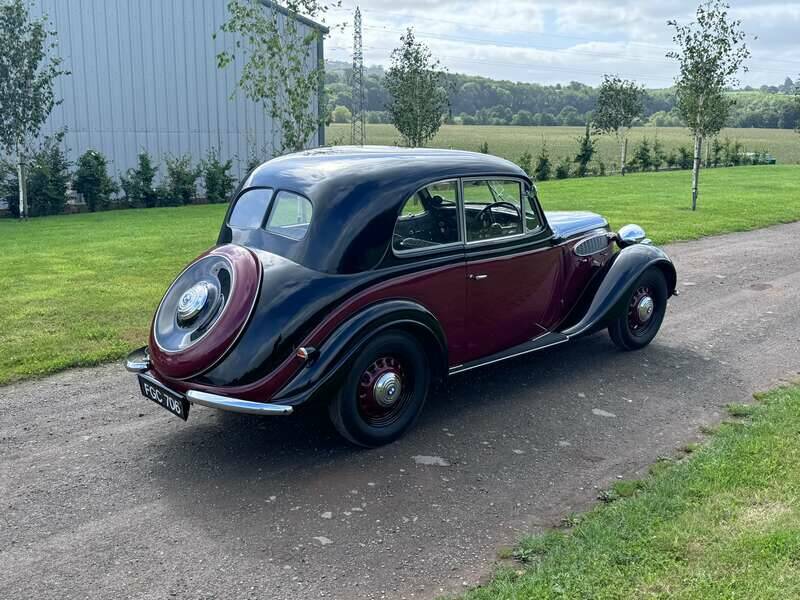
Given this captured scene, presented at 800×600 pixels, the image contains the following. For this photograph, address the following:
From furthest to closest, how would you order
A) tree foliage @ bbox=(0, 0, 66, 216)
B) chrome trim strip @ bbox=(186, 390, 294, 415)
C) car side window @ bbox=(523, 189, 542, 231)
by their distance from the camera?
1. tree foliage @ bbox=(0, 0, 66, 216)
2. car side window @ bbox=(523, 189, 542, 231)
3. chrome trim strip @ bbox=(186, 390, 294, 415)

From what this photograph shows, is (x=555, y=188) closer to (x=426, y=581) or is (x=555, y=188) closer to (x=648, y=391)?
(x=648, y=391)

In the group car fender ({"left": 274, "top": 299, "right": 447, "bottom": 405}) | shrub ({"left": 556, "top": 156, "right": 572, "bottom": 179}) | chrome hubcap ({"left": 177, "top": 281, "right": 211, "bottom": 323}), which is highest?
shrub ({"left": 556, "top": 156, "right": 572, "bottom": 179})

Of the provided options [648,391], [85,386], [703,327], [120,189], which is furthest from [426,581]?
[120,189]

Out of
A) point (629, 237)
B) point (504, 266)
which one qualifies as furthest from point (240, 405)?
point (629, 237)

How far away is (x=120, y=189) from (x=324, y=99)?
6.78 m

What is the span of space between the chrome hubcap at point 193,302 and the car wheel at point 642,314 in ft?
12.2

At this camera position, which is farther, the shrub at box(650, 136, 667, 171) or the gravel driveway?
the shrub at box(650, 136, 667, 171)

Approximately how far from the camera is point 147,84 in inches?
859

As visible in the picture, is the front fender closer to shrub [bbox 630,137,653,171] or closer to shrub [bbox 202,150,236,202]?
shrub [bbox 202,150,236,202]

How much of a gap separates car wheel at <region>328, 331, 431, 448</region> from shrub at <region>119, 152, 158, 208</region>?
17.7m

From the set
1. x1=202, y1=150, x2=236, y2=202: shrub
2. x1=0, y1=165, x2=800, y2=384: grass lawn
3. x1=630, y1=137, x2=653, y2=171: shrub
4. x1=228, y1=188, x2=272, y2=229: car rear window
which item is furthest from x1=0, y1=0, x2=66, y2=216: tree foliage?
x1=630, y1=137, x2=653, y2=171: shrub

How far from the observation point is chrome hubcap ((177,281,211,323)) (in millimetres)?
4641

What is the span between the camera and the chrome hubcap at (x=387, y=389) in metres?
4.72

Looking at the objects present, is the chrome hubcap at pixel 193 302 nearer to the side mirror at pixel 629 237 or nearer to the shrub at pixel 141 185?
the side mirror at pixel 629 237
